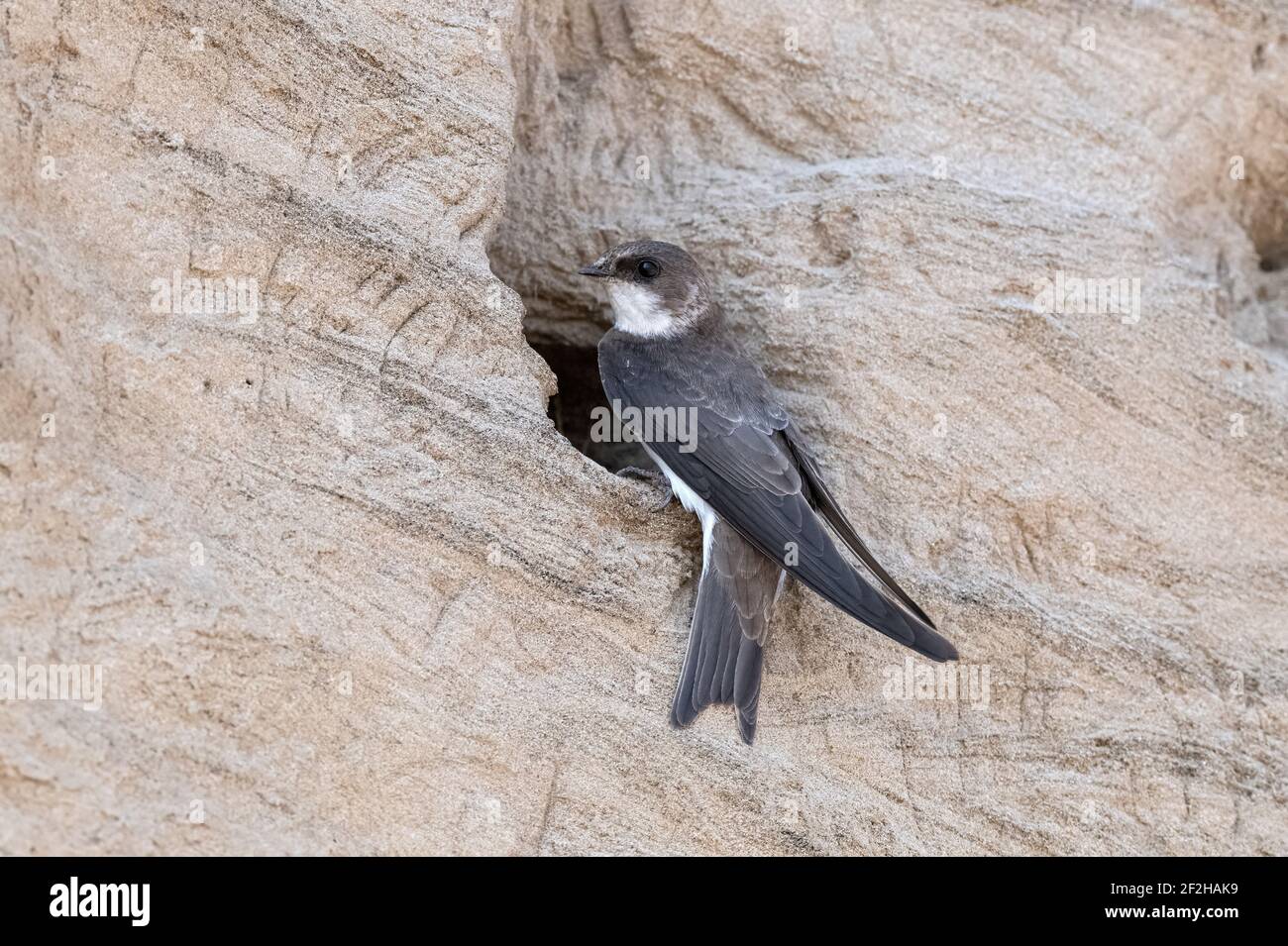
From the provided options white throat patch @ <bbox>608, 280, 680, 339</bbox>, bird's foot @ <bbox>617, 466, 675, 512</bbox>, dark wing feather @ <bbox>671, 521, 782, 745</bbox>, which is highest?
white throat patch @ <bbox>608, 280, 680, 339</bbox>

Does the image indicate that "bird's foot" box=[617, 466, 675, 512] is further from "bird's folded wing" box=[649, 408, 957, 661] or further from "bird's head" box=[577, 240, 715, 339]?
"bird's head" box=[577, 240, 715, 339]

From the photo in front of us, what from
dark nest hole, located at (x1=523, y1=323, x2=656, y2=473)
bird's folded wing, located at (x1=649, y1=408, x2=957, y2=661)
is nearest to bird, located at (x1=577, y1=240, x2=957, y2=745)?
bird's folded wing, located at (x1=649, y1=408, x2=957, y2=661)

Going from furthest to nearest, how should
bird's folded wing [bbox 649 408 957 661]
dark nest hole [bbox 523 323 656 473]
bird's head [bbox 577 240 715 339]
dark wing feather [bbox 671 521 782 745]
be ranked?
dark nest hole [bbox 523 323 656 473]
bird's head [bbox 577 240 715 339]
dark wing feather [bbox 671 521 782 745]
bird's folded wing [bbox 649 408 957 661]

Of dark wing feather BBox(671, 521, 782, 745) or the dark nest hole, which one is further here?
the dark nest hole

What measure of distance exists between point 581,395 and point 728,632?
117 centimetres

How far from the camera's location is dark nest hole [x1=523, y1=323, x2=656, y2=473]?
12.0 ft

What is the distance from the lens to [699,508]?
3.01 meters

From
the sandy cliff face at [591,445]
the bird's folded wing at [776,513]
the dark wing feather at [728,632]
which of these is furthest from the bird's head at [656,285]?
the dark wing feather at [728,632]

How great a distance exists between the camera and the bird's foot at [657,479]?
9.77 feet

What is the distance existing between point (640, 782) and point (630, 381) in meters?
0.98

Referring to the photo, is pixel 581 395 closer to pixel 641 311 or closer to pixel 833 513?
pixel 641 311

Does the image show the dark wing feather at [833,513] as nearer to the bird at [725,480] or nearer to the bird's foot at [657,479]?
the bird at [725,480]

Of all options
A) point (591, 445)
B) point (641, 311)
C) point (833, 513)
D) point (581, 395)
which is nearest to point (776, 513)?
point (833, 513)

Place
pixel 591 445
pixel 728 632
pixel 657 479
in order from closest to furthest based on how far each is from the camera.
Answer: pixel 728 632 → pixel 657 479 → pixel 591 445
